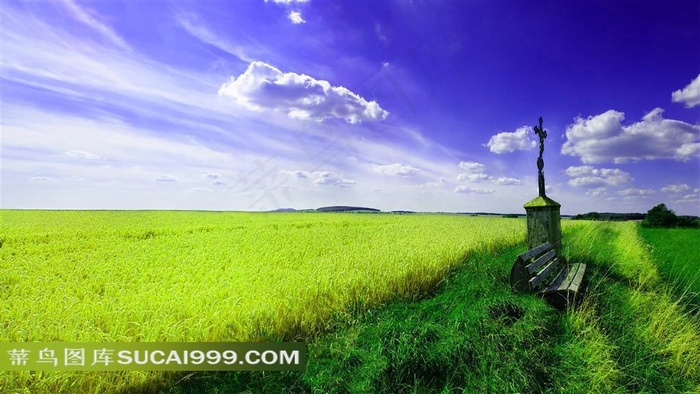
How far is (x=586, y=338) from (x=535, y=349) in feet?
2.98

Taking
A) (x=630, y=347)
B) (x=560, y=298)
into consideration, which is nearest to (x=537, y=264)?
(x=560, y=298)

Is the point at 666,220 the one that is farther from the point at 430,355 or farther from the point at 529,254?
the point at 430,355

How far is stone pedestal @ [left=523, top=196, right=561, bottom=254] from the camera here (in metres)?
9.42

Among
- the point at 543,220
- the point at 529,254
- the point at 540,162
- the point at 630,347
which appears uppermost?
the point at 540,162

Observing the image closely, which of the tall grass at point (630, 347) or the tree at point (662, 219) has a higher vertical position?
the tree at point (662, 219)

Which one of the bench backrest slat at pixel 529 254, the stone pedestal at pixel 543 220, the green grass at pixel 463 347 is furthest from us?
the stone pedestal at pixel 543 220

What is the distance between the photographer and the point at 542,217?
9.50 metres

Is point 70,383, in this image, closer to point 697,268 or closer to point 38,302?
point 38,302

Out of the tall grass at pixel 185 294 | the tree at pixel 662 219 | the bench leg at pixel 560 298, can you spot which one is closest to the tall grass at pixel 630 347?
the bench leg at pixel 560 298

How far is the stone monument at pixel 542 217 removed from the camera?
9430 mm

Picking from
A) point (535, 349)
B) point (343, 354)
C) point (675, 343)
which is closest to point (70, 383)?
point (343, 354)

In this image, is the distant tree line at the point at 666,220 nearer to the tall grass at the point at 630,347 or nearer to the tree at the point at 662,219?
the tree at the point at 662,219

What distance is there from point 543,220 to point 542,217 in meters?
0.08

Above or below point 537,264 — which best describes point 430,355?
below
